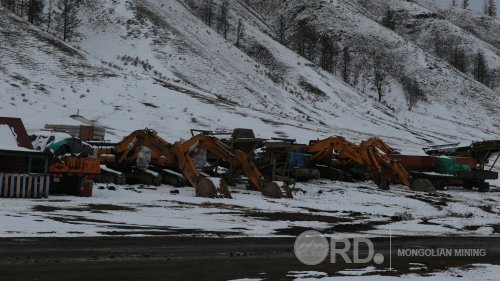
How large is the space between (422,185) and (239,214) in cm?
1466

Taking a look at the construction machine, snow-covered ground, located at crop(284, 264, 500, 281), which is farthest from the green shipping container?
snow-covered ground, located at crop(284, 264, 500, 281)

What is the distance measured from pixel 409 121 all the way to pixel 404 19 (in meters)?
60.5

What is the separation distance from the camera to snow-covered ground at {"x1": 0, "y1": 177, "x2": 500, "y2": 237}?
12875 millimetres

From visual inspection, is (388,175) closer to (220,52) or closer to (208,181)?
(208,181)

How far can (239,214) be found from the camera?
1653 centimetres

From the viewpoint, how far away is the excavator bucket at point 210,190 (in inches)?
796

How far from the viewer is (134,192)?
66.8 feet

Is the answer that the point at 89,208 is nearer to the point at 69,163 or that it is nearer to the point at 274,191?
the point at 69,163

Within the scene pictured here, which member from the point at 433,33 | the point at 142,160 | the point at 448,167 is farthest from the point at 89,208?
the point at 433,33

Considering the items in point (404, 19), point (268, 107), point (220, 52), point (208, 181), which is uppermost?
point (404, 19)

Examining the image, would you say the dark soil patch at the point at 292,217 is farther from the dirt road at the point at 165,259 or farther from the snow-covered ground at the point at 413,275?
the snow-covered ground at the point at 413,275

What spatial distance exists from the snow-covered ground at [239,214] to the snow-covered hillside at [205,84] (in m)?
15.8

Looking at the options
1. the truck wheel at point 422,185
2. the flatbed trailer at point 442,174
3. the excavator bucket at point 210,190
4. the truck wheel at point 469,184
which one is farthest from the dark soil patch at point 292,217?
the truck wheel at point 469,184

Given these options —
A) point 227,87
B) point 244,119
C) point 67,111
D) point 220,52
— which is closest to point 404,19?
point 220,52
